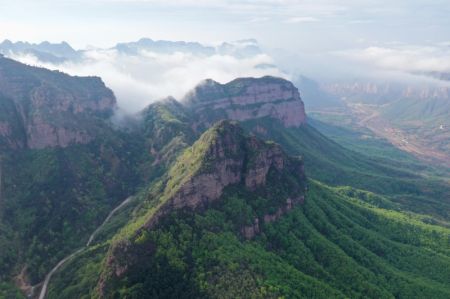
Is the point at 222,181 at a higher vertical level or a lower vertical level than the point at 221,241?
higher

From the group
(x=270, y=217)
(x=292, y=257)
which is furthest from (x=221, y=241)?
(x=270, y=217)

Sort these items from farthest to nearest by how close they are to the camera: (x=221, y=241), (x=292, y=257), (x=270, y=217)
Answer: (x=270, y=217) < (x=292, y=257) < (x=221, y=241)

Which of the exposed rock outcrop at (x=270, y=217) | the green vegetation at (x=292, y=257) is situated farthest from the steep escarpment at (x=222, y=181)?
the green vegetation at (x=292, y=257)

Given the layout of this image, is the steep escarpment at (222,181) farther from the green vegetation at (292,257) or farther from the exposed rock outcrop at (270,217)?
the green vegetation at (292,257)

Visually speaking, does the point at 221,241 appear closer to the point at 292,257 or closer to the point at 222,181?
the point at 222,181

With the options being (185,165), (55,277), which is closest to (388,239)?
(185,165)

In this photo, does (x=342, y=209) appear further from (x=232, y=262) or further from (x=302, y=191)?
(x=232, y=262)

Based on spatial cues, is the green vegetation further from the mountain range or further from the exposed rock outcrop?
the exposed rock outcrop

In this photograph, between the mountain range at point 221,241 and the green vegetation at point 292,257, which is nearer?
the green vegetation at point 292,257
